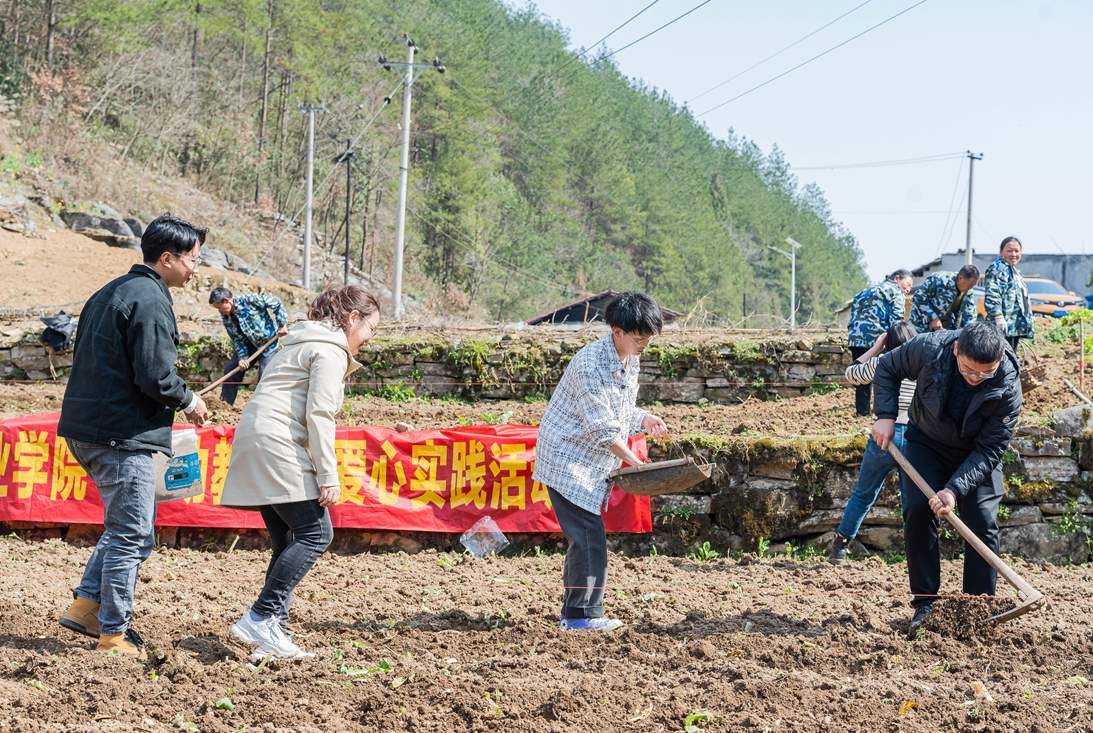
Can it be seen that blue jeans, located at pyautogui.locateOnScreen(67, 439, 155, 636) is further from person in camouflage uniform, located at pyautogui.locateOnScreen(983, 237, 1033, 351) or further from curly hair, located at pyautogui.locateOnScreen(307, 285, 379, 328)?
person in camouflage uniform, located at pyautogui.locateOnScreen(983, 237, 1033, 351)

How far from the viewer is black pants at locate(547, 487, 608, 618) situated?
457cm

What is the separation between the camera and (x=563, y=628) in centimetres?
460

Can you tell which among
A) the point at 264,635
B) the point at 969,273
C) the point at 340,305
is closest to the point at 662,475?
the point at 340,305

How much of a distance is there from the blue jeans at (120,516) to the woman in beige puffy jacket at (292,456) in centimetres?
34

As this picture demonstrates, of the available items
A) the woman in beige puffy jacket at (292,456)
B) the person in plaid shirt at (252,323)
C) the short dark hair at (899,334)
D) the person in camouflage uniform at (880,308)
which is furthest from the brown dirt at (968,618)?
the person in plaid shirt at (252,323)

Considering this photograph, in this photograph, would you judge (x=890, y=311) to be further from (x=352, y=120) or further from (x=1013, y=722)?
(x=352, y=120)

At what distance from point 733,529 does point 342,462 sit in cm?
274

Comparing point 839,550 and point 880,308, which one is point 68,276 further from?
point 839,550

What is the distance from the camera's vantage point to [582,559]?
15.0 feet

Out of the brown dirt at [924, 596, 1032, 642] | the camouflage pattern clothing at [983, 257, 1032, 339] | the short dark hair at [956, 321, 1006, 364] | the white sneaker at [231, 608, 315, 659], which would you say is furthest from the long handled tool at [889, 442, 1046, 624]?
the camouflage pattern clothing at [983, 257, 1032, 339]

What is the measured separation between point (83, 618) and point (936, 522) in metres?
3.82

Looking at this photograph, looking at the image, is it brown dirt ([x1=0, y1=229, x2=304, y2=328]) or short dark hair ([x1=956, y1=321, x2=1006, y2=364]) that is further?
brown dirt ([x1=0, y1=229, x2=304, y2=328])

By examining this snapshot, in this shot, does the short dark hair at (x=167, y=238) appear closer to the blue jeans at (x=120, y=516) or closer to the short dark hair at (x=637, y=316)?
the blue jeans at (x=120, y=516)

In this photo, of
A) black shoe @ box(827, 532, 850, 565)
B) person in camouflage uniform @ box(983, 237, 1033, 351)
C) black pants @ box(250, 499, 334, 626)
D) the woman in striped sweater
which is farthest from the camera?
person in camouflage uniform @ box(983, 237, 1033, 351)
